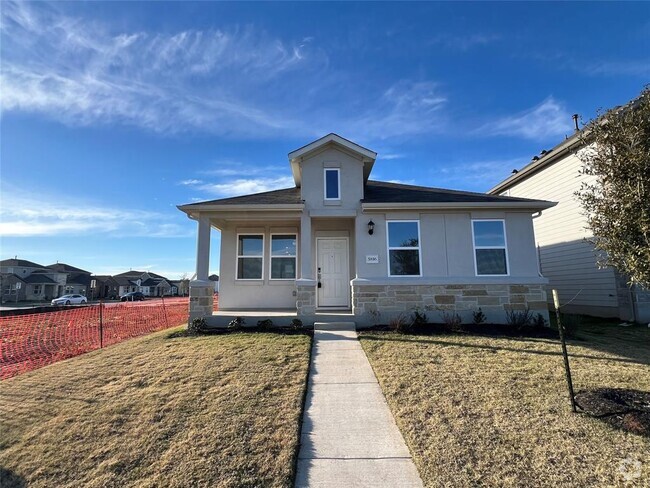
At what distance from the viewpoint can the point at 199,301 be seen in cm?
912

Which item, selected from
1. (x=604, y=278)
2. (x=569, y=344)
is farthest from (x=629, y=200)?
(x=604, y=278)

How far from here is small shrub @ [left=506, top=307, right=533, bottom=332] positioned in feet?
28.5

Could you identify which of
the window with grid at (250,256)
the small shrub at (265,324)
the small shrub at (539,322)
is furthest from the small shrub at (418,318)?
the window with grid at (250,256)

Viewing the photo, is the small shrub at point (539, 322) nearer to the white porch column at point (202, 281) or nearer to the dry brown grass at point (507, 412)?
the dry brown grass at point (507, 412)

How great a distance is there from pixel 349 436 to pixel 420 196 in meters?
7.61

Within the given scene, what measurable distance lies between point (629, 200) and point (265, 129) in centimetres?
1055

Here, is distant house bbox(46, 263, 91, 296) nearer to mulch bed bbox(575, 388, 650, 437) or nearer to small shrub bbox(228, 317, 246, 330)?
small shrub bbox(228, 317, 246, 330)

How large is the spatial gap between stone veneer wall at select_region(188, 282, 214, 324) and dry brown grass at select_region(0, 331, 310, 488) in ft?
8.38

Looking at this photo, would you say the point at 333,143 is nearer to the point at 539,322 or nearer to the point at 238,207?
the point at 238,207

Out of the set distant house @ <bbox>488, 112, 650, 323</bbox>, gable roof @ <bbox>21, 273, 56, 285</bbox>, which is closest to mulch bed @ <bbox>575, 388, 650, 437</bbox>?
distant house @ <bbox>488, 112, 650, 323</bbox>

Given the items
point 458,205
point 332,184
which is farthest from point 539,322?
point 332,184

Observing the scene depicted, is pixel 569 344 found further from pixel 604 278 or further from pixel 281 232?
pixel 281 232

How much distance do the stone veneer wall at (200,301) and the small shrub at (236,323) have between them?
72 centimetres

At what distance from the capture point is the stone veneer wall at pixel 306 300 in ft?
29.5
